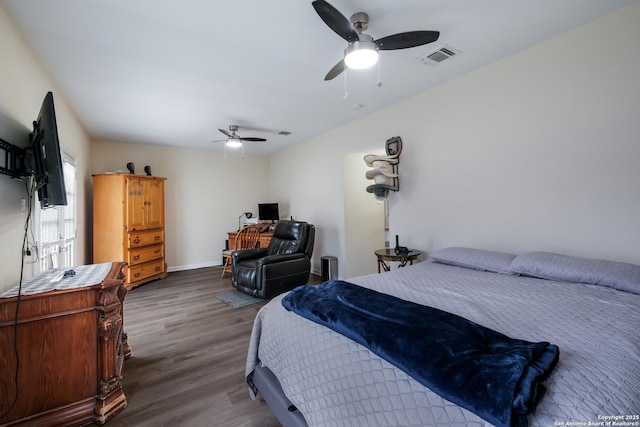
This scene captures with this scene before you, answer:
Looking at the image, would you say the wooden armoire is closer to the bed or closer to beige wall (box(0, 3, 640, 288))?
beige wall (box(0, 3, 640, 288))

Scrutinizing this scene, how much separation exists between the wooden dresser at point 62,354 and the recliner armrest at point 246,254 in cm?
219

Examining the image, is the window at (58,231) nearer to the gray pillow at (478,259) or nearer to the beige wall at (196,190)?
the beige wall at (196,190)

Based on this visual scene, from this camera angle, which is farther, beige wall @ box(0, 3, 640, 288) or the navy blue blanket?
beige wall @ box(0, 3, 640, 288)

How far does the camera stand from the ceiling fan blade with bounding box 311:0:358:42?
1.42 m

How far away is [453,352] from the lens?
0.92m

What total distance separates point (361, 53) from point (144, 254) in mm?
4562

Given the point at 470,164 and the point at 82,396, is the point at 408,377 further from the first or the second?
the point at 470,164

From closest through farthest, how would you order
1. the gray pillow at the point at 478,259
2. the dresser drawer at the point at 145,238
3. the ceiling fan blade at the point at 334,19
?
1. the ceiling fan blade at the point at 334,19
2. the gray pillow at the point at 478,259
3. the dresser drawer at the point at 145,238

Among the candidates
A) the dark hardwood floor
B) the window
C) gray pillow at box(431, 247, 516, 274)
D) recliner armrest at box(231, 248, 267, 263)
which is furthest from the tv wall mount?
gray pillow at box(431, 247, 516, 274)

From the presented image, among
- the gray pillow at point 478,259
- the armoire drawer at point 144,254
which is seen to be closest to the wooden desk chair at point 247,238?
the armoire drawer at point 144,254

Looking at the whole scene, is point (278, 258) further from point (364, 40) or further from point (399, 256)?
point (364, 40)

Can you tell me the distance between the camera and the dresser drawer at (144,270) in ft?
13.5

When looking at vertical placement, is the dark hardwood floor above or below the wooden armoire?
below

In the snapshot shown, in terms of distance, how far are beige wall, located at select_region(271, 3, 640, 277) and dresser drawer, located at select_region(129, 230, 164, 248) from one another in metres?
4.06
